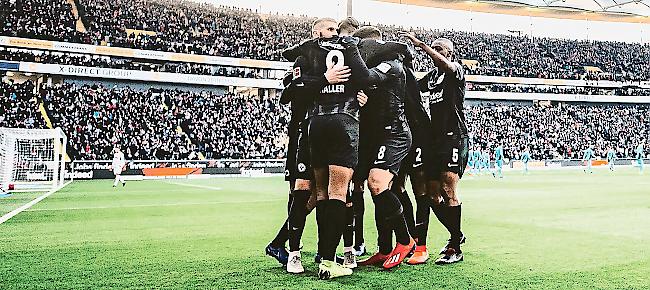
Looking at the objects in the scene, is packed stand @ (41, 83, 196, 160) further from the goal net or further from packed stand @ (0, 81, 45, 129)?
the goal net

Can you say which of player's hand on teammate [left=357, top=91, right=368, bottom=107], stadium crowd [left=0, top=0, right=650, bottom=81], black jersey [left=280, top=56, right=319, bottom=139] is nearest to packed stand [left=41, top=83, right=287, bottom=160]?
stadium crowd [left=0, top=0, right=650, bottom=81]

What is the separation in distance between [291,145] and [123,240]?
103 inches

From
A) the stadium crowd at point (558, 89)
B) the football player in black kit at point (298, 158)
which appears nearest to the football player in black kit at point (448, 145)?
the football player in black kit at point (298, 158)

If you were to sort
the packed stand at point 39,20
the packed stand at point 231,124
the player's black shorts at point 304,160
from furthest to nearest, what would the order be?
the packed stand at point 231,124 → the packed stand at point 39,20 → the player's black shorts at point 304,160

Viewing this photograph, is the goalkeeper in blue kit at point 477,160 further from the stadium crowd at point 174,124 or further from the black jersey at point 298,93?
the black jersey at point 298,93

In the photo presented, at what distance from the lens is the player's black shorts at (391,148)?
4.82m

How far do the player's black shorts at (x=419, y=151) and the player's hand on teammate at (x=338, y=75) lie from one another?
3.90 ft

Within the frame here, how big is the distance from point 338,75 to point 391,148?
2.75 feet

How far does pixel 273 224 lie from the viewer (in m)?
8.50

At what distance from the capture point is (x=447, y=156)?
5266 mm

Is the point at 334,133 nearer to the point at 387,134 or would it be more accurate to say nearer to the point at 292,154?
the point at 387,134

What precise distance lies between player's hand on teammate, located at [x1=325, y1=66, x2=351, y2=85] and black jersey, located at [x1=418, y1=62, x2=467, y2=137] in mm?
1285

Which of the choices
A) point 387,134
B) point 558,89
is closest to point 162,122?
point 387,134

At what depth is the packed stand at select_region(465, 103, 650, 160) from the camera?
41.7m
